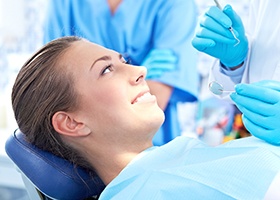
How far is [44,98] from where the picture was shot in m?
1.30

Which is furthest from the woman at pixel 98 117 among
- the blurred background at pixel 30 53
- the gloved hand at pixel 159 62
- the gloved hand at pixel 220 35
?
the blurred background at pixel 30 53

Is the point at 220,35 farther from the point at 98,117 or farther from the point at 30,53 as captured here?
the point at 30,53

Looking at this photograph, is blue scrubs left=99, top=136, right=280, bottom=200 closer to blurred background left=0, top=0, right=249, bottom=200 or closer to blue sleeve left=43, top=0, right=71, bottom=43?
blue sleeve left=43, top=0, right=71, bottom=43

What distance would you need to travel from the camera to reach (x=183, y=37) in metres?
1.92

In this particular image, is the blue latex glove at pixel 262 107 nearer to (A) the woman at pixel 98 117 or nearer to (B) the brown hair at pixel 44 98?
(A) the woman at pixel 98 117

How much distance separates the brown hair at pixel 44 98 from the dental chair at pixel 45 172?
0.03 m

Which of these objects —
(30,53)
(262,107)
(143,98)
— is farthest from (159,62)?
(30,53)

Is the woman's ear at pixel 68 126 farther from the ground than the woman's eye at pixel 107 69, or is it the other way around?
the woman's eye at pixel 107 69

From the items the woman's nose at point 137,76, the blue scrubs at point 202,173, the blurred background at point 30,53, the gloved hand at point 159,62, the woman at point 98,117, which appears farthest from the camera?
the blurred background at point 30,53

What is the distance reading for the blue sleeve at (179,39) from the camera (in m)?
1.88

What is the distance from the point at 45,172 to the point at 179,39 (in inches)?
35.1

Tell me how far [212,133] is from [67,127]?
1940mm

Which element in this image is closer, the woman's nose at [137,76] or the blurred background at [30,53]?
the woman's nose at [137,76]

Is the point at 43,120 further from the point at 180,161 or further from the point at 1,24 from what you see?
the point at 1,24
